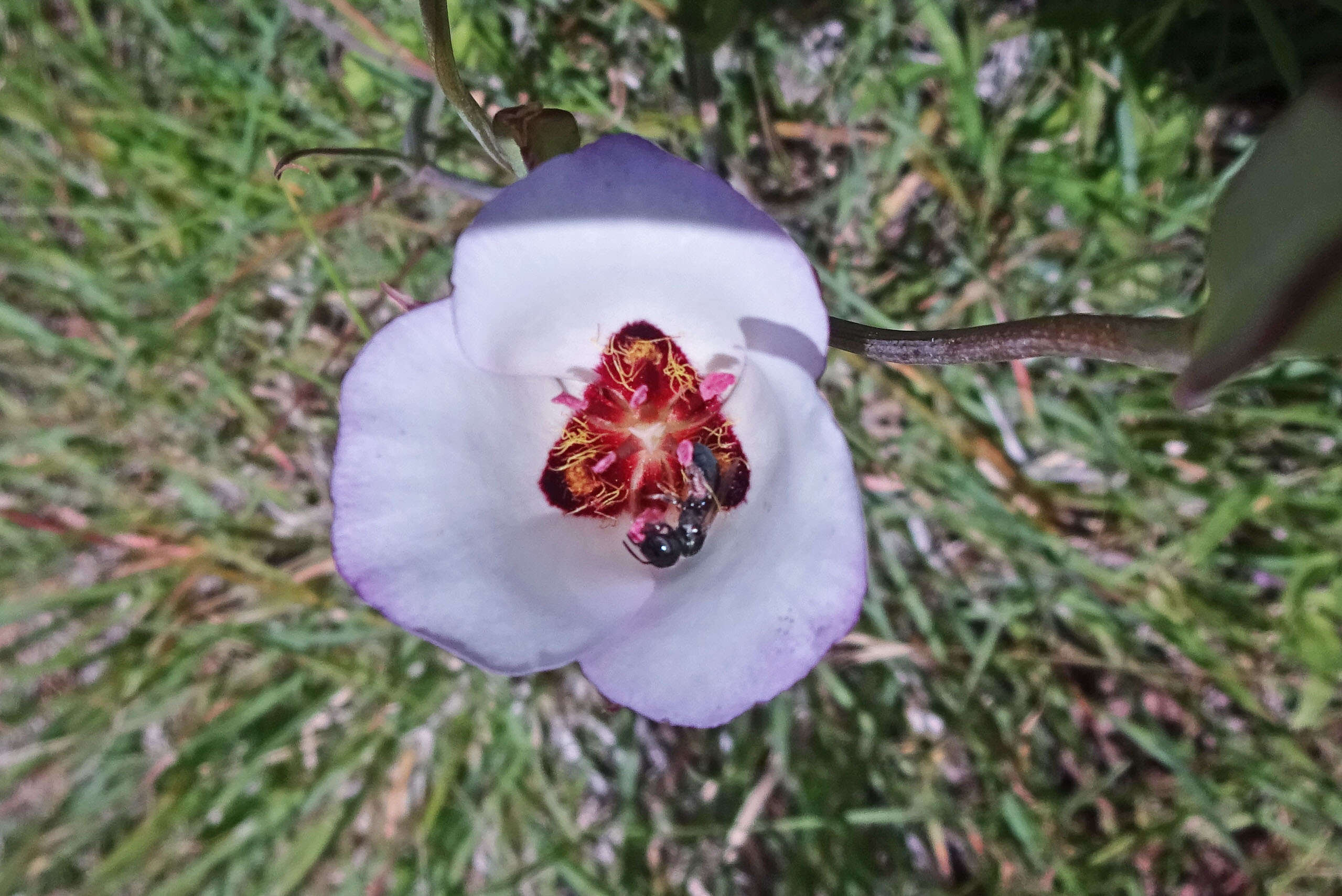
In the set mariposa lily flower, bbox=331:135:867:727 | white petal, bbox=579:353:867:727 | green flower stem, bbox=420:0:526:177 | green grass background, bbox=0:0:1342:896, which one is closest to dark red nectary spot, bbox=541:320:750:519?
mariposa lily flower, bbox=331:135:867:727

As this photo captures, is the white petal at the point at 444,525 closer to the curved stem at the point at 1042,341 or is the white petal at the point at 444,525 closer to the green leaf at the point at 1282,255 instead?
the curved stem at the point at 1042,341

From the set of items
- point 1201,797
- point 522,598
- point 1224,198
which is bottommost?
point 1201,797

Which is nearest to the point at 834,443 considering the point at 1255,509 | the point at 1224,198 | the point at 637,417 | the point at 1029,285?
the point at 1224,198

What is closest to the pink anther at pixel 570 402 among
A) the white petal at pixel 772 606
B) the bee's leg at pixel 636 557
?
the bee's leg at pixel 636 557

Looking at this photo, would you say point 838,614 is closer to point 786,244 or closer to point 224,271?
point 786,244

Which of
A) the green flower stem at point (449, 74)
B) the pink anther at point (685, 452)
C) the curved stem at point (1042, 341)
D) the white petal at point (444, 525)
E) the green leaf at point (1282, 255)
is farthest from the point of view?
the pink anther at point (685, 452)

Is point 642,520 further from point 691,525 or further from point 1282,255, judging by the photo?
point 1282,255

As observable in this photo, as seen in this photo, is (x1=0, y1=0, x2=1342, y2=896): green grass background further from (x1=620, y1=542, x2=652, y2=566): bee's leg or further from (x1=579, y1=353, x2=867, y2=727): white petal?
(x1=579, y1=353, x2=867, y2=727): white petal

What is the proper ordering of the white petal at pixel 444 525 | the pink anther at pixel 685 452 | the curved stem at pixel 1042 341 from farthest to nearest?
the pink anther at pixel 685 452 < the white petal at pixel 444 525 < the curved stem at pixel 1042 341
